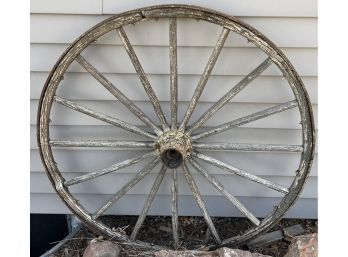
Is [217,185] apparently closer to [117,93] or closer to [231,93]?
[231,93]

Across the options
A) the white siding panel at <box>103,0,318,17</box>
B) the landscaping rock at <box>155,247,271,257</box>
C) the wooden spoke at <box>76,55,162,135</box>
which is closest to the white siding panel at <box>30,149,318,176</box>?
the wooden spoke at <box>76,55,162,135</box>

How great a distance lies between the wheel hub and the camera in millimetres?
3137

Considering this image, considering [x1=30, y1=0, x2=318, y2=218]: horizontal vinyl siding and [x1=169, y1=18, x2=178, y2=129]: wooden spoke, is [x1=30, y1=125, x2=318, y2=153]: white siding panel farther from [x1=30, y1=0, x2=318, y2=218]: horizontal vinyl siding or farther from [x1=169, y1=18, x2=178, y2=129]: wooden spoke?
[x1=169, y1=18, x2=178, y2=129]: wooden spoke

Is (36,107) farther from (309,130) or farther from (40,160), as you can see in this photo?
(309,130)

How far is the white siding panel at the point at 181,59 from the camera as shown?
322 centimetres

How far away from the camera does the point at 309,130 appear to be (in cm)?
314

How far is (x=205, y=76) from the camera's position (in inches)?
123

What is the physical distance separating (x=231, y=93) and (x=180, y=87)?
0.99ft

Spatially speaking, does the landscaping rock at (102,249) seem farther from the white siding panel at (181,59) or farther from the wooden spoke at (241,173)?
the white siding panel at (181,59)

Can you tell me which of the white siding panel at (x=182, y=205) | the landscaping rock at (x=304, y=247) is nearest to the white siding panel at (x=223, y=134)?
the white siding panel at (x=182, y=205)

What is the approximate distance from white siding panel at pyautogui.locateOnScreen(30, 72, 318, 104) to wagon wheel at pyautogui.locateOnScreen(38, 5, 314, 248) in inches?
3.7

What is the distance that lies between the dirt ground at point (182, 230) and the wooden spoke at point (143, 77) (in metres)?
0.78

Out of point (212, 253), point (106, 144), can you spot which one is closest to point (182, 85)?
point (106, 144)
